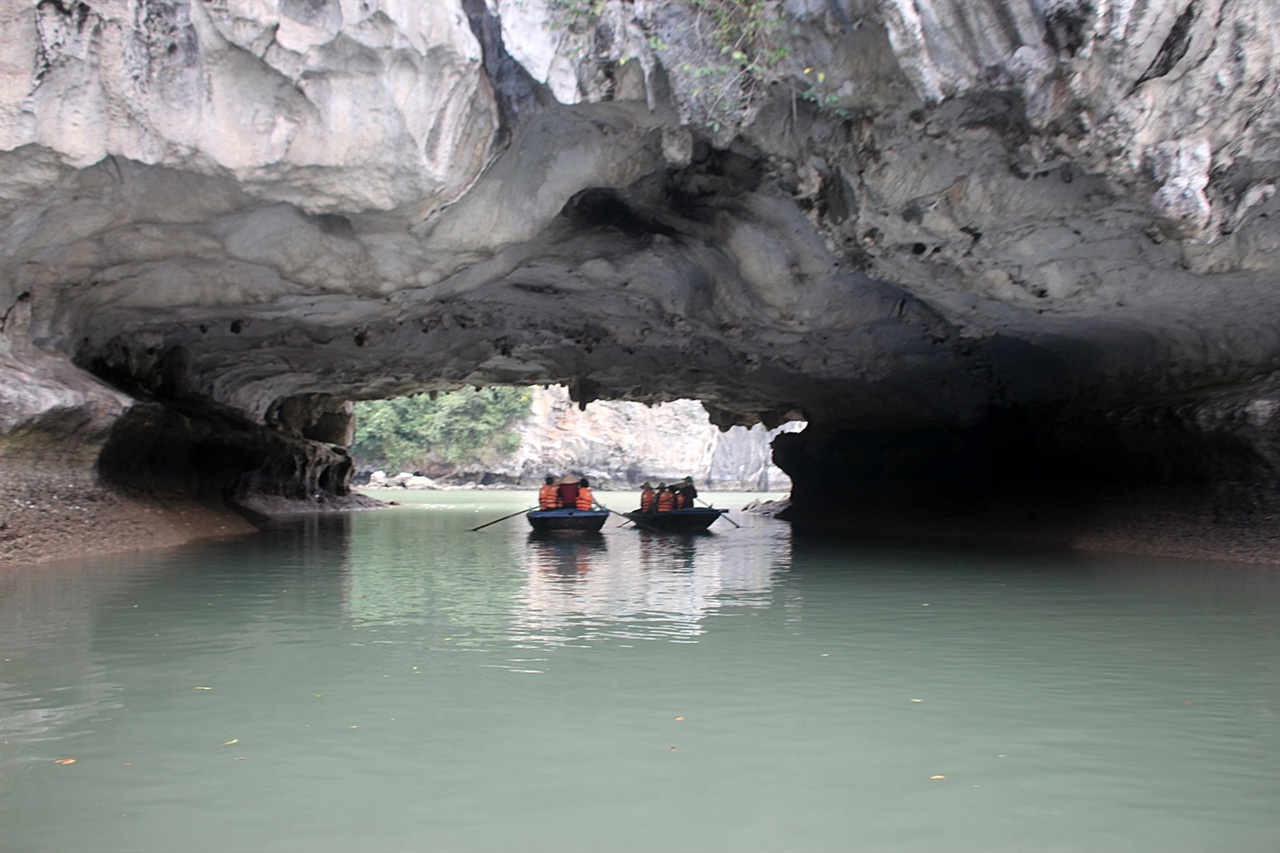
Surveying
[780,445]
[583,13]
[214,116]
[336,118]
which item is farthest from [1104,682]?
[780,445]

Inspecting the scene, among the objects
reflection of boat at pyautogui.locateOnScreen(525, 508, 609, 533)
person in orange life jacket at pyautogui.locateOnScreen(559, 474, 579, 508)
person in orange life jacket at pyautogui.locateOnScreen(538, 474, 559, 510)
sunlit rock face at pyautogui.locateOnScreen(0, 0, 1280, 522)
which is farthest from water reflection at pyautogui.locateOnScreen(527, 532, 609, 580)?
sunlit rock face at pyautogui.locateOnScreen(0, 0, 1280, 522)

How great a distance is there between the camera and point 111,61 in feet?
26.8

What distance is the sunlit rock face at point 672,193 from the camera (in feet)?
25.6

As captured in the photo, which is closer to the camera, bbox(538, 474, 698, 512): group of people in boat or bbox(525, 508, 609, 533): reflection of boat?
bbox(525, 508, 609, 533): reflection of boat

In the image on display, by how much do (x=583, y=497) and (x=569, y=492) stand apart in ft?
0.93

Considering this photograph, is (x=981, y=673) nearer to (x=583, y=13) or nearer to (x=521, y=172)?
(x=583, y=13)

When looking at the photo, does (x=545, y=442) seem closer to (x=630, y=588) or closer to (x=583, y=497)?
(x=583, y=497)

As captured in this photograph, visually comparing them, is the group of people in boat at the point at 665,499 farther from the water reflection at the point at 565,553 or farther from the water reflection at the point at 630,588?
the water reflection at the point at 630,588

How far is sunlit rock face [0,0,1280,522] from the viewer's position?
7.80 meters

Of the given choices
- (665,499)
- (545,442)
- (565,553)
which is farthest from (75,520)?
(545,442)

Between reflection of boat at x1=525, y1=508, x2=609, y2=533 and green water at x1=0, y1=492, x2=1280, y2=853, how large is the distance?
7995 mm

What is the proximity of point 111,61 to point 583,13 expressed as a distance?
3.90 meters

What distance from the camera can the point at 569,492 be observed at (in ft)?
61.8

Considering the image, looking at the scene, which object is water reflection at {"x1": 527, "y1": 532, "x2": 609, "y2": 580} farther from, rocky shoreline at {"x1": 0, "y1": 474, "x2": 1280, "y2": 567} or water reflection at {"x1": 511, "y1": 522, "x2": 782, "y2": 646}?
rocky shoreline at {"x1": 0, "y1": 474, "x2": 1280, "y2": 567}
